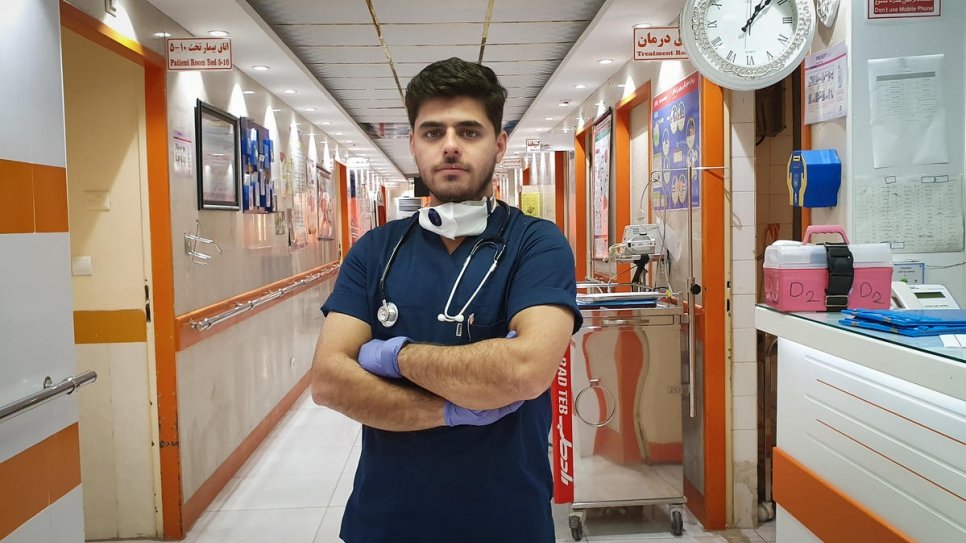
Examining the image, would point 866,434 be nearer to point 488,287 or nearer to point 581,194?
point 488,287

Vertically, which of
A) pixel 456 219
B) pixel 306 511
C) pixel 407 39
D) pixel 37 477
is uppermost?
pixel 407 39

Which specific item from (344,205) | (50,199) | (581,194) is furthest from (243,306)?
(344,205)

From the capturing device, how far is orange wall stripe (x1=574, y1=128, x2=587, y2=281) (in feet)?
24.9

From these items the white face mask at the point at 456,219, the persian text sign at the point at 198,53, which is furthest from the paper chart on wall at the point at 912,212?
the persian text sign at the point at 198,53

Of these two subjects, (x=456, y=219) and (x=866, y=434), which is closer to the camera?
(x=456, y=219)

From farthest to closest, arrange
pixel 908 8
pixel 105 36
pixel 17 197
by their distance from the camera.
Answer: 1. pixel 105 36
2. pixel 908 8
3. pixel 17 197

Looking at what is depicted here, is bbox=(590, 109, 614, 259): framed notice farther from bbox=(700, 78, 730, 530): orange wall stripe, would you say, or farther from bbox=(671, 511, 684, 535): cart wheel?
bbox=(671, 511, 684, 535): cart wheel

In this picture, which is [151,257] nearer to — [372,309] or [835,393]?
[372,309]

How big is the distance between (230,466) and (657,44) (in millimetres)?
3609

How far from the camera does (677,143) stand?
13.5 ft

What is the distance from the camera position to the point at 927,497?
1.75 metres

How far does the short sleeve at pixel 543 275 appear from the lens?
1.43m

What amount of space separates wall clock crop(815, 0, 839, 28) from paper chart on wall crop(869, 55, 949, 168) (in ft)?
0.82

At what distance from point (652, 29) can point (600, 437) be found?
215 cm
